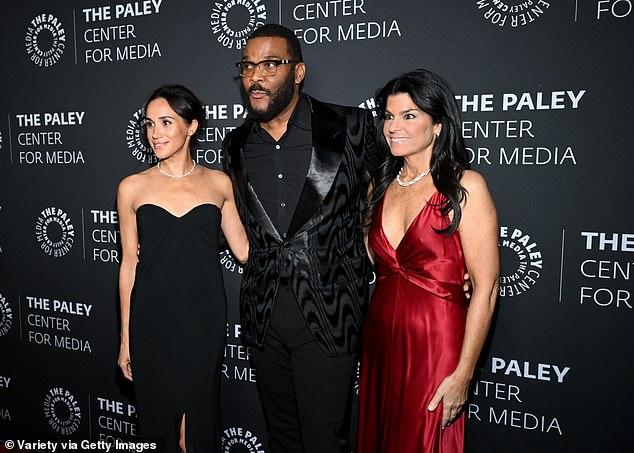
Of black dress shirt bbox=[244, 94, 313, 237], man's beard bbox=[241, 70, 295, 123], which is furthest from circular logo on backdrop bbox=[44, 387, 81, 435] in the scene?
man's beard bbox=[241, 70, 295, 123]

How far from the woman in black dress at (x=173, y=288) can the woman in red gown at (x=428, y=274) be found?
652 millimetres

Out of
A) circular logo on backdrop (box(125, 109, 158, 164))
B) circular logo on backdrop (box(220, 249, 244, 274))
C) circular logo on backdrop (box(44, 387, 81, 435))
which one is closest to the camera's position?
circular logo on backdrop (box(220, 249, 244, 274))

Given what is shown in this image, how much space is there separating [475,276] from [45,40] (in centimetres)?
276

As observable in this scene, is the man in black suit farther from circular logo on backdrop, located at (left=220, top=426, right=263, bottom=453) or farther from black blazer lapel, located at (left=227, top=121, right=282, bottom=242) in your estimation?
circular logo on backdrop, located at (left=220, top=426, right=263, bottom=453)

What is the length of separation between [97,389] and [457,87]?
2585 millimetres

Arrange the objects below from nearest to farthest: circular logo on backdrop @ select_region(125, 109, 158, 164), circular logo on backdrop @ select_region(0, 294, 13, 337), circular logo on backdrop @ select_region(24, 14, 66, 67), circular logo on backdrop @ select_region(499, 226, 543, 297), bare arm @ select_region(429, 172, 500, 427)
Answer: bare arm @ select_region(429, 172, 500, 427), circular logo on backdrop @ select_region(499, 226, 543, 297), circular logo on backdrop @ select_region(125, 109, 158, 164), circular logo on backdrop @ select_region(24, 14, 66, 67), circular logo on backdrop @ select_region(0, 294, 13, 337)

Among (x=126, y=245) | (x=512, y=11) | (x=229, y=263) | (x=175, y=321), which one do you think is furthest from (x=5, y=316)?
(x=512, y=11)

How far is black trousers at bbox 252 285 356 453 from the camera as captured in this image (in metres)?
1.91

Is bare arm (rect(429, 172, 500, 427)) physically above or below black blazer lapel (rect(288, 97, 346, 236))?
below

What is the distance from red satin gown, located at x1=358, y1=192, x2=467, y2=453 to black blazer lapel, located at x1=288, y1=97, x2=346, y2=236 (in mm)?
242

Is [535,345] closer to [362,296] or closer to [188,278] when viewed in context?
[362,296]

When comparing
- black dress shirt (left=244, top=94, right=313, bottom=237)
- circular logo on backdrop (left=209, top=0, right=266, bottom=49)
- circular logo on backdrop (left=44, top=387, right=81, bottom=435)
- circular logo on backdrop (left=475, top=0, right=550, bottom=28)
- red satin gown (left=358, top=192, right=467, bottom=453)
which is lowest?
circular logo on backdrop (left=44, top=387, right=81, bottom=435)

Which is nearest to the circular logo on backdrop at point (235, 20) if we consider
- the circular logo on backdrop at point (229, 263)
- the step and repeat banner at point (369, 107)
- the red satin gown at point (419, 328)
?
the step and repeat banner at point (369, 107)

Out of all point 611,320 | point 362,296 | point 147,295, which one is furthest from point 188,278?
point 611,320
